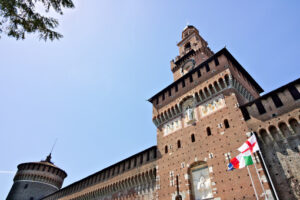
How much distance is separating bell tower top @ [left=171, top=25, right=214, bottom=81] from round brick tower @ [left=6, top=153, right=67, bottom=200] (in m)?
31.7

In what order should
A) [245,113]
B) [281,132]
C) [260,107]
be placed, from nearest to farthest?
[281,132], [260,107], [245,113]

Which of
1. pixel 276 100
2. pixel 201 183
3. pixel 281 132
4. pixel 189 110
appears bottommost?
pixel 201 183

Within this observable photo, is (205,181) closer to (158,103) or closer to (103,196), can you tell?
(158,103)

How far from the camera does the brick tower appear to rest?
14227 millimetres

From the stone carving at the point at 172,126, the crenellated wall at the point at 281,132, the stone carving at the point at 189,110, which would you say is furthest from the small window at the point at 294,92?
the stone carving at the point at 172,126

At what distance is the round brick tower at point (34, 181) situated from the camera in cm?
3747

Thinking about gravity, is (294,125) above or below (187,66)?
below

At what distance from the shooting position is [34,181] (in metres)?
38.4

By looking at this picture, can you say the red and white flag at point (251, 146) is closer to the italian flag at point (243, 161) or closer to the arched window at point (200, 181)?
the italian flag at point (243, 161)

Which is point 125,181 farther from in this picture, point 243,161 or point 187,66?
point 187,66

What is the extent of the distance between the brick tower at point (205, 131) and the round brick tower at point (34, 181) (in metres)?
29.4

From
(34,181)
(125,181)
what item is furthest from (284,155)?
(34,181)

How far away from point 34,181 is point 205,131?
36429 millimetres

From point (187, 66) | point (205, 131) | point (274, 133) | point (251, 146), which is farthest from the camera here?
point (187, 66)
